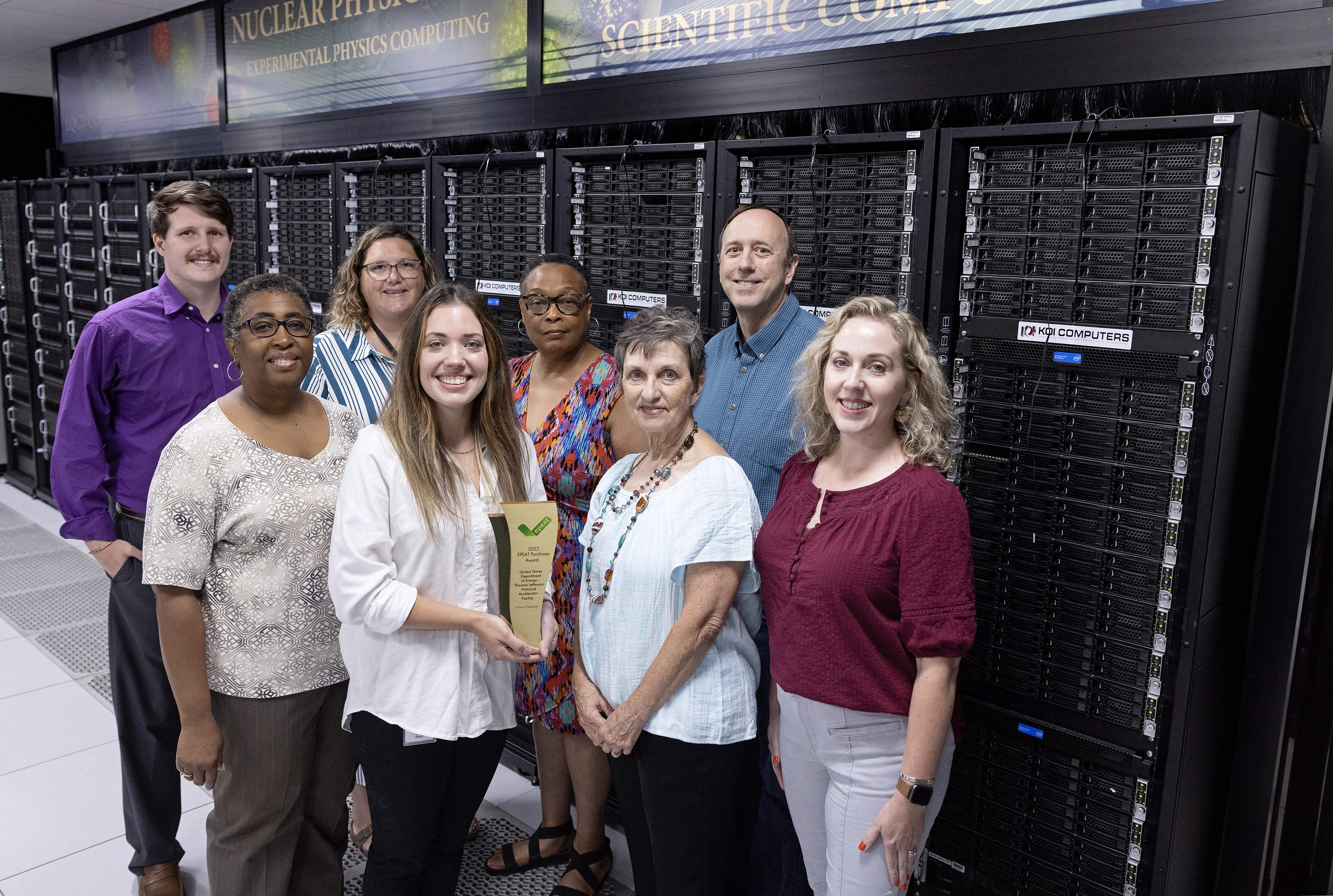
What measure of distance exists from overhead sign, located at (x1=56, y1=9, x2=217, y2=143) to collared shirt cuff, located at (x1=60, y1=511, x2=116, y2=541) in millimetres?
3655

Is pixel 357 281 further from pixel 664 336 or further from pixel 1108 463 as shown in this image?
pixel 1108 463

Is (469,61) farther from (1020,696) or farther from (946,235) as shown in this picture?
(1020,696)

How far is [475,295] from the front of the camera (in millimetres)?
1702

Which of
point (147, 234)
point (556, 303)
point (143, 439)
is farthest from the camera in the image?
point (147, 234)

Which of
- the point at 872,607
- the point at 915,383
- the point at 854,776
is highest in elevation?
the point at 915,383

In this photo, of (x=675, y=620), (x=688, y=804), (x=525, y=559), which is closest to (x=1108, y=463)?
(x=675, y=620)

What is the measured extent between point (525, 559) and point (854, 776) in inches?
26.2

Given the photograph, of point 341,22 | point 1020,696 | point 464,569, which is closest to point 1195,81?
point 1020,696

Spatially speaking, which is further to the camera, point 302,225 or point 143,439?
Answer: point 302,225

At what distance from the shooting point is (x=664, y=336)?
167 cm

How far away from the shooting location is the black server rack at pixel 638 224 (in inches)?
96.8

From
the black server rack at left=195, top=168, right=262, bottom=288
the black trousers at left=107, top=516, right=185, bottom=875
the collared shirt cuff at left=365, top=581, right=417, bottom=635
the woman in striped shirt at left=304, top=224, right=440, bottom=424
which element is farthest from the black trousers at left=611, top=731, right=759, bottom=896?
the black server rack at left=195, top=168, right=262, bottom=288

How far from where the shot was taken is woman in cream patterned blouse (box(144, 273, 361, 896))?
161cm

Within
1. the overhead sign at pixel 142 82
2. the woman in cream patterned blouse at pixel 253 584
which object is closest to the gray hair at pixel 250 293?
the woman in cream patterned blouse at pixel 253 584
